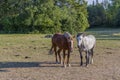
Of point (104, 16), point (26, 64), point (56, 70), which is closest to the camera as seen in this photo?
point (56, 70)

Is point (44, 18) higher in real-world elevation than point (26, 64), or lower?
lower

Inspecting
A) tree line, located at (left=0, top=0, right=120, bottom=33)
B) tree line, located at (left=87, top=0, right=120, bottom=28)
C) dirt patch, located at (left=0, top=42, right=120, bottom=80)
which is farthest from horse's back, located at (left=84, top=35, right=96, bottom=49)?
tree line, located at (left=87, top=0, right=120, bottom=28)

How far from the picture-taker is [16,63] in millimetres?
14688

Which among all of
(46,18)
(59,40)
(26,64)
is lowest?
(46,18)

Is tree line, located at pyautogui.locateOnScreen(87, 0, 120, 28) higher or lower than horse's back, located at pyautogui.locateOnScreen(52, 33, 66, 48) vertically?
lower

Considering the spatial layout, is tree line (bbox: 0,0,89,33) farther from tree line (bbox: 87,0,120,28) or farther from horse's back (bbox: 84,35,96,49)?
horse's back (bbox: 84,35,96,49)

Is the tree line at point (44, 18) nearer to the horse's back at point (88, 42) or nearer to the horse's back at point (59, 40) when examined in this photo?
the horse's back at point (59, 40)

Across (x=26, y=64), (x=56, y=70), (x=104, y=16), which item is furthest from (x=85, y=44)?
(x=104, y=16)

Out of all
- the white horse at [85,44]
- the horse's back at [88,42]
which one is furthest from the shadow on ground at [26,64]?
the horse's back at [88,42]

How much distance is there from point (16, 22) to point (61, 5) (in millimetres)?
7811

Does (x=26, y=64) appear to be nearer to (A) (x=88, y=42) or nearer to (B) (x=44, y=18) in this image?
(A) (x=88, y=42)

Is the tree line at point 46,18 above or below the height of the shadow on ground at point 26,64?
below

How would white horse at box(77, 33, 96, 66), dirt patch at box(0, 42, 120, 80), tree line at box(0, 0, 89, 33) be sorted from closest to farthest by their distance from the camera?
1. dirt patch at box(0, 42, 120, 80)
2. white horse at box(77, 33, 96, 66)
3. tree line at box(0, 0, 89, 33)

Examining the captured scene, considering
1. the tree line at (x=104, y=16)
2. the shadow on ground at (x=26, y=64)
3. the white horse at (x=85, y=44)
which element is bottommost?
the tree line at (x=104, y=16)
